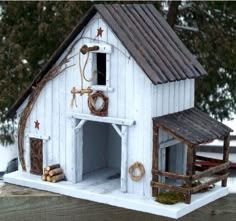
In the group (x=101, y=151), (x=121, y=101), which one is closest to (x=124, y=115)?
(x=121, y=101)

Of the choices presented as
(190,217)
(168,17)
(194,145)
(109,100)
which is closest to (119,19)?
(109,100)

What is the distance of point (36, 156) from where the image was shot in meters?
4.08

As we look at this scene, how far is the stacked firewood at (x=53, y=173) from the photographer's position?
3.91 m

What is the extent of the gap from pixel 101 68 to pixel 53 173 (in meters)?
0.70

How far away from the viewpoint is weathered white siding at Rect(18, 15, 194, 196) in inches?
140

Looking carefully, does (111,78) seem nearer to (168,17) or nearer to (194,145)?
(194,145)

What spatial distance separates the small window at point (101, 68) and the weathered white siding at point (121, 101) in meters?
0.08

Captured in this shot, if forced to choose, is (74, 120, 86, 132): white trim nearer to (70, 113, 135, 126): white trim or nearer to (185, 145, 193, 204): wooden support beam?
(70, 113, 135, 126): white trim

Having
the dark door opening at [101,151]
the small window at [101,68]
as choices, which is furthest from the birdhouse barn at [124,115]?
the dark door opening at [101,151]

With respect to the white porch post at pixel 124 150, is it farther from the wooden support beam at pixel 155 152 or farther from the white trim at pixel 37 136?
the white trim at pixel 37 136

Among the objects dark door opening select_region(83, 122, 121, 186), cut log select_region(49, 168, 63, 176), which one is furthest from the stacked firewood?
dark door opening select_region(83, 122, 121, 186)

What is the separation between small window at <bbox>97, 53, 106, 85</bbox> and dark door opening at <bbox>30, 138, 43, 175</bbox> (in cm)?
59

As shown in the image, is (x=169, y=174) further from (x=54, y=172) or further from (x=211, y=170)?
(x=54, y=172)

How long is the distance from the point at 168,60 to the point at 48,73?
0.72 meters
